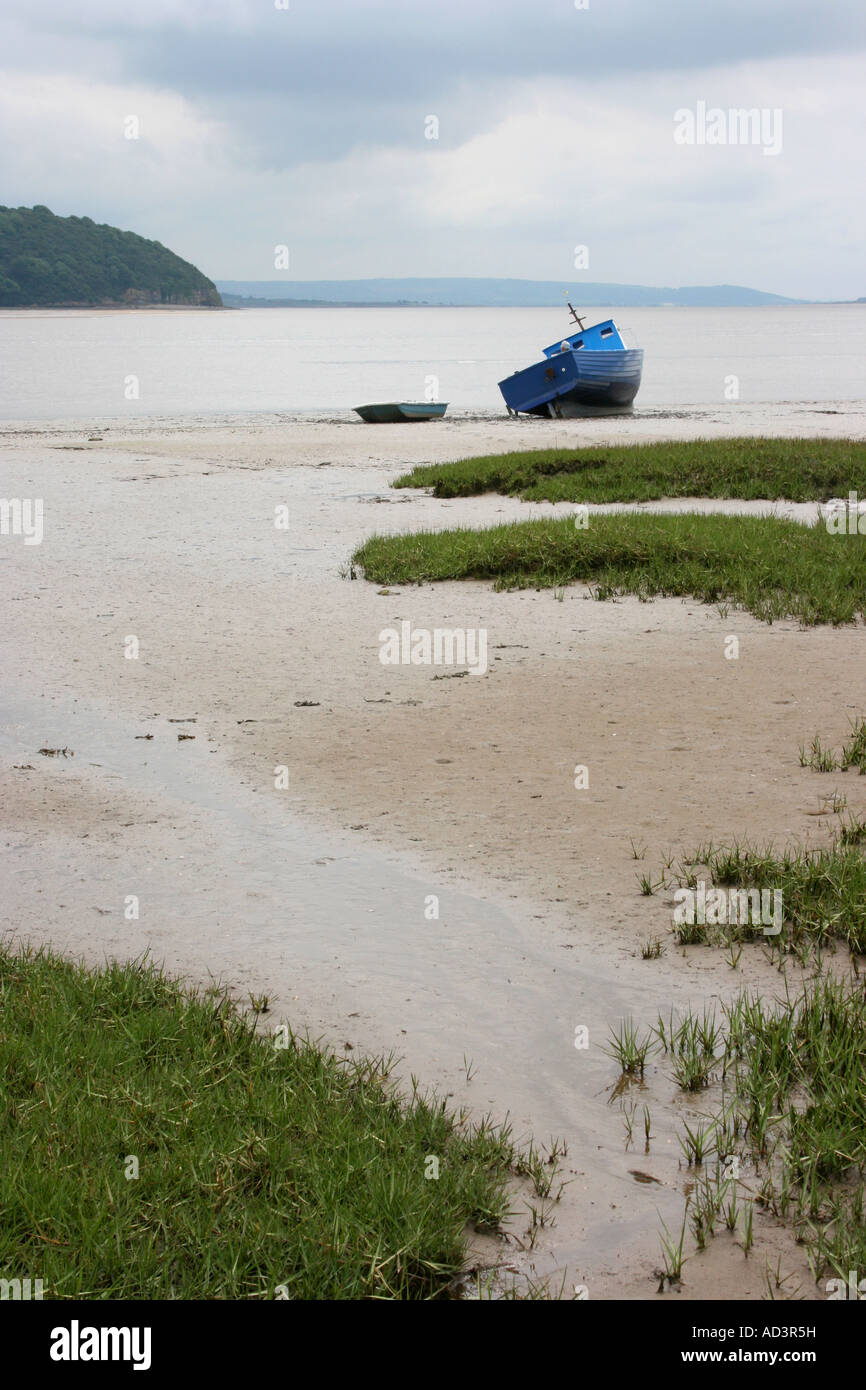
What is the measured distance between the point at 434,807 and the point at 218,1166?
141 inches

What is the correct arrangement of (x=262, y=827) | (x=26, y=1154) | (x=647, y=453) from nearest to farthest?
(x=26, y=1154)
(x=262, y=827)
(x=647, y=453)

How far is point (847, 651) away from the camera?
32.4 ft

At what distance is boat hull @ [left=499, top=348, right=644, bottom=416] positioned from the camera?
36.8 meters

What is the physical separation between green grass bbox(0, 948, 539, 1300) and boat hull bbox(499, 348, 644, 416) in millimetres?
33944

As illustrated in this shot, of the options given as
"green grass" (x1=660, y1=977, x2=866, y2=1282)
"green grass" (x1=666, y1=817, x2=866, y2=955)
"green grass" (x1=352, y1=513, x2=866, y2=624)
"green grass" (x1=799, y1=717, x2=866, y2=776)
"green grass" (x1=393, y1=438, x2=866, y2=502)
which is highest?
"green grass" (x1=393, y1=438, x2=866, y2=502)

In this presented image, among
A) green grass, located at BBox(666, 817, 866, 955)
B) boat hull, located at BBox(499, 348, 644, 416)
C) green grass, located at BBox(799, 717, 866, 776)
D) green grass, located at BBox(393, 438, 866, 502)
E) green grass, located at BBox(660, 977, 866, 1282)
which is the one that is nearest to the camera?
green grass, located at BBox(660, 977, 866, 1282)

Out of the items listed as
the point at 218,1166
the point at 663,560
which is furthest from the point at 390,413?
the point at 218,1166

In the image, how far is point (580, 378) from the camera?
36.8 m

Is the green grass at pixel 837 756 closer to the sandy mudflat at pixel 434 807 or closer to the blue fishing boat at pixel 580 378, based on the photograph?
the sandy mudflat at pixel 434 807

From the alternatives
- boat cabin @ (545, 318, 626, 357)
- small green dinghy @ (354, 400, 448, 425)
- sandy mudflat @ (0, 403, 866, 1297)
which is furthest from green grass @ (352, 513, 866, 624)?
boat cabin @ (545, 318, 626, 357)

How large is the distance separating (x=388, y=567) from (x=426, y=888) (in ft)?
24.8

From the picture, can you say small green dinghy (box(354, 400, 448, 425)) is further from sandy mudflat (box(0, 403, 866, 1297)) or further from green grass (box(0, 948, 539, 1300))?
green grass (box(0, 948, 539, 1300))

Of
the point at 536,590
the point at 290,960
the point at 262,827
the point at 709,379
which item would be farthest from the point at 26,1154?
the point at 709,379

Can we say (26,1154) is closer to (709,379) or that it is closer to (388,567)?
(388,567)
